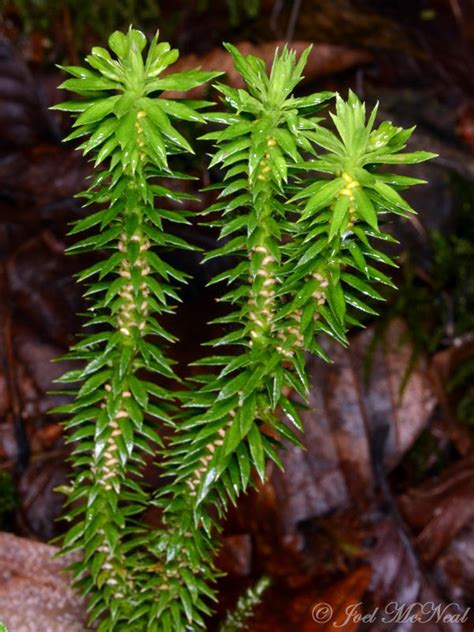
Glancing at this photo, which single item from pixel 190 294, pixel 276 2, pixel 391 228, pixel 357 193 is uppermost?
pixel 276 2

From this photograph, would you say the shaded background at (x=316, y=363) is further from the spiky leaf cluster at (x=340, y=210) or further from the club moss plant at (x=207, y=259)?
the spiky leaf cluster at (x=340, y=210)

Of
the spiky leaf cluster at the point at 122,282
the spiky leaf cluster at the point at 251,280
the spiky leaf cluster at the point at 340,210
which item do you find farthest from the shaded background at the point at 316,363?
the spiky leaf cluster at the point at 340,210

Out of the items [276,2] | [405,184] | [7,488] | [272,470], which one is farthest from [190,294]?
[276,2]

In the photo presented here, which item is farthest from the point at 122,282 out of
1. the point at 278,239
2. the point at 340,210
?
the point at 340,210

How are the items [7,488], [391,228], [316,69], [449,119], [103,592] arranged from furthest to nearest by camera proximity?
[449,119]
[316,69]
[391,228]
[7,488]
[103,592]

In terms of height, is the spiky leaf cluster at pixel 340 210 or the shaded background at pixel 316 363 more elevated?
the spiky leaf cluster at pixel 340 210

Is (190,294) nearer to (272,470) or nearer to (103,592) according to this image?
(272,470)
